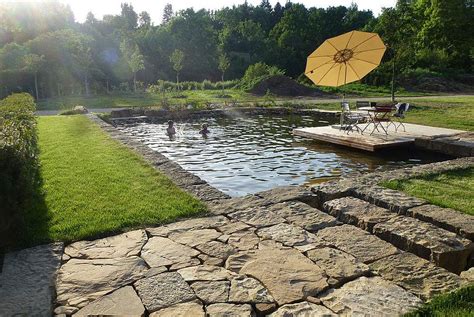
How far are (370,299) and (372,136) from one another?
861 cm

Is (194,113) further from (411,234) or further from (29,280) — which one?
(29,280)

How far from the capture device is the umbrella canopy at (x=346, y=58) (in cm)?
1070

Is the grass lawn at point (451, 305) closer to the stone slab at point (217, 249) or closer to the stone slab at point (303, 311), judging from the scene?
the stone slab at point (303, 311)

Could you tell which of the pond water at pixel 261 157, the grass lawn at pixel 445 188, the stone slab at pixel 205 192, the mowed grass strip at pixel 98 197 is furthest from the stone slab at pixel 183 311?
the pond water at pixel 261 157

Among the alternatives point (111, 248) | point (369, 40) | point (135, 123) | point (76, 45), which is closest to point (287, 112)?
point (135, 123)

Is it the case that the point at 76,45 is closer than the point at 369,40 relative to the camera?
No

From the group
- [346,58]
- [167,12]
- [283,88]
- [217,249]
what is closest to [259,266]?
[217,249]

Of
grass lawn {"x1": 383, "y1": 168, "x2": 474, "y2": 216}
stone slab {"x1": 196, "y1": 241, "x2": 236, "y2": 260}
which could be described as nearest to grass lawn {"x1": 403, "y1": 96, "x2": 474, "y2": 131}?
grass lawn {"x1": 383, "y1": 168, "x2": 474, "y2": 216}

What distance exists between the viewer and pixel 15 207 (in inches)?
142

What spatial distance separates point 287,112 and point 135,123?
764 cm

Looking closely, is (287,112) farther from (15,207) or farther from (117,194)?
(15,207)

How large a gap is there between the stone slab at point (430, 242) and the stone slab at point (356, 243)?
22 centimetres

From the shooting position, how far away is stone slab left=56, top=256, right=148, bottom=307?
296 centimetres

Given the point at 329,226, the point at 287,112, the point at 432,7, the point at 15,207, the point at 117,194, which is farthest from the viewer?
the point at 432,7
